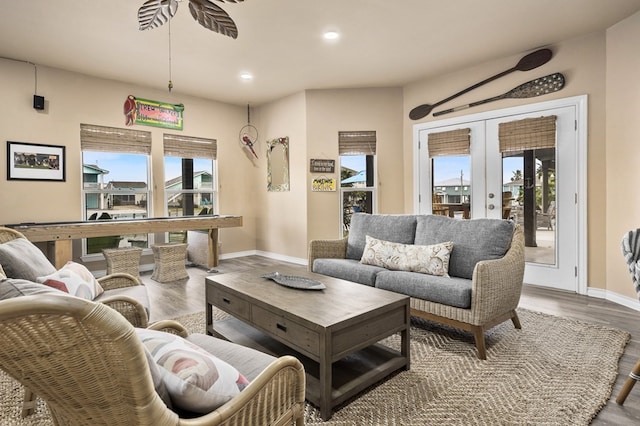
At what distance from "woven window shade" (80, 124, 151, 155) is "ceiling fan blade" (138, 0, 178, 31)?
2928mm

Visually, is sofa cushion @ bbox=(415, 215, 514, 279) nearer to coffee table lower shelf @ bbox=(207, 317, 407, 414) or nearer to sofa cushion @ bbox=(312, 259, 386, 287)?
sofa cushion @ bbox=(312, 259, 386, 287)

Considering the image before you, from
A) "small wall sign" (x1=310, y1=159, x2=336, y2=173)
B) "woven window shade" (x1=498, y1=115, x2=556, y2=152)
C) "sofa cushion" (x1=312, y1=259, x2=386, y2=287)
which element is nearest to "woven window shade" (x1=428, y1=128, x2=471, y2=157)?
"woven window shade" (x1=498, y1=115, x2=556, y2=152)

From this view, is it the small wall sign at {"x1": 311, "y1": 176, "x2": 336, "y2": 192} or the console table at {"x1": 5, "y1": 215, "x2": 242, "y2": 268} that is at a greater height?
the small wall sign at {"x1": 311, "y1": 176, "x2": 336, "y2": 192}

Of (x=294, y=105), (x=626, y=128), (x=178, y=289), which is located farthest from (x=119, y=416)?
(x=294, y=105)

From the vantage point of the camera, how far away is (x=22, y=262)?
188 cm

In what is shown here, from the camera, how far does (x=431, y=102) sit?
5.02 meters

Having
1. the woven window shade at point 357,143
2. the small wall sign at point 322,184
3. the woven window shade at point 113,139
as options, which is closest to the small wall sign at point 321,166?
the small wall sign at point 322,184

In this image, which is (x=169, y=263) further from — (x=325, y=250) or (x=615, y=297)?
(x=615, y=297)

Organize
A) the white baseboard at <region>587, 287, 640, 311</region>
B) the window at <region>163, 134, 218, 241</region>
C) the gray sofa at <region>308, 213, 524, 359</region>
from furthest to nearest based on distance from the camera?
1. the window at <region>163, 134, 218, 241</region>
2. the white baseboard at <region>587, 287, 640, 311</region>
3. the gray sofa at <region>308, 213, 524, 359</region>

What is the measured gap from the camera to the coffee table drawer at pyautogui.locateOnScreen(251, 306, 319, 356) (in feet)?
5.85

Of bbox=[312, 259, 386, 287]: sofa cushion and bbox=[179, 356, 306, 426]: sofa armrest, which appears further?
bbox=[312, 259, 386, 287]: sofa cushion

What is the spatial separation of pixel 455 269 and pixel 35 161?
503 cm

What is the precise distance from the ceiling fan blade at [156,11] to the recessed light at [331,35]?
1749 mm

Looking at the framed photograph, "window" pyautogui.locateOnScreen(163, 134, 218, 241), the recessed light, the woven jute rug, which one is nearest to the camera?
the woven jute rug
